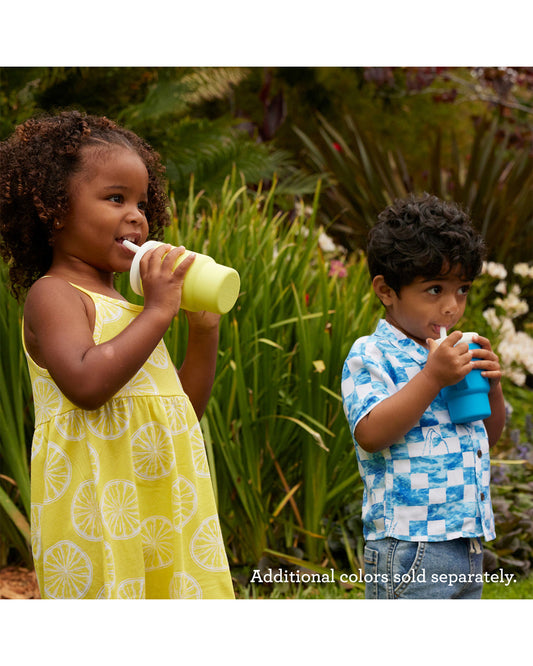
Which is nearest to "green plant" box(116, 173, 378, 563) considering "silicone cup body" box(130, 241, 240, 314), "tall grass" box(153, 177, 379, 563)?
"tall grass" box(153, 177, 379, 563)

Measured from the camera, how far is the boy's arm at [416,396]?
4.80 ft

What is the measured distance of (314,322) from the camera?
2.65m

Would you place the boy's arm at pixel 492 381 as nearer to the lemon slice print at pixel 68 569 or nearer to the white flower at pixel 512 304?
the lemon slice print at pixel 68 569

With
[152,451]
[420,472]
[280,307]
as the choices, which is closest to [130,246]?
[152,451]

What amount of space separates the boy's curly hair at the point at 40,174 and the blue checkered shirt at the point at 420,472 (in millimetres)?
668

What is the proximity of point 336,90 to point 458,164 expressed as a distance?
2226mm

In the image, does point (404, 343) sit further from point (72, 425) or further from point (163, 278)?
point (72, 425)

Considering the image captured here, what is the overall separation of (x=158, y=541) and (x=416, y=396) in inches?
22.4

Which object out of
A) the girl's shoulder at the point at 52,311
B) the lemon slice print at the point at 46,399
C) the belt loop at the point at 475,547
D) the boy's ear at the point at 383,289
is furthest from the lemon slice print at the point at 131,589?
the boy's ear at the point at 383,289

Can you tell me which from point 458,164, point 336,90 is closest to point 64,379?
point 458,164

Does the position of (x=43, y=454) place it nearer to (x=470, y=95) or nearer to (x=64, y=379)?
(x=64, y=379)

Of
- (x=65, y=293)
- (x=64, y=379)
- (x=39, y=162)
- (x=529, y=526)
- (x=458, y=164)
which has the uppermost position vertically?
(x=458, y=164)

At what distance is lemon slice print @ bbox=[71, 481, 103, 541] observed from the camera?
141 cm

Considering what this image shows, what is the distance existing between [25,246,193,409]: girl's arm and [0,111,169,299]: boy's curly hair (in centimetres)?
17
